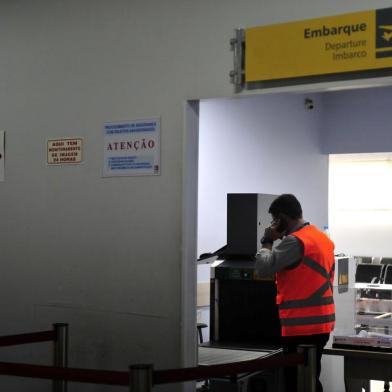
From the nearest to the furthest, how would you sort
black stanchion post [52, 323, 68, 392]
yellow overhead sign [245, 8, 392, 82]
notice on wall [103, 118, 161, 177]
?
1. yellow overhead sign [245, 8, 392, 82]
2. black stanchion post [52, 323, 68, 392]
3. notice on wall [103, 118, 161, 177]

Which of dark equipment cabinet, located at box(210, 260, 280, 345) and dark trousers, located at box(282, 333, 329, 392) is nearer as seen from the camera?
dark trousers, located at box(282, 333, 329, 392)

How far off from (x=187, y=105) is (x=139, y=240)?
79 cm

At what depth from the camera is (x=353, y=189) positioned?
1036 cm

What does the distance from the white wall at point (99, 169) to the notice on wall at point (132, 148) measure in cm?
5

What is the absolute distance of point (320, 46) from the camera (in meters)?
3.47

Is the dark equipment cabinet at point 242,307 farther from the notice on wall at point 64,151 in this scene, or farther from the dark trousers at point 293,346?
the notice on wall at point 64,151

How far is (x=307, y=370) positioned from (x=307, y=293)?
3.42ft

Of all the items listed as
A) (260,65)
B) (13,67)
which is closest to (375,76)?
(260,65)

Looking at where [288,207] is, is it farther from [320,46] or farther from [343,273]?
[343,273]

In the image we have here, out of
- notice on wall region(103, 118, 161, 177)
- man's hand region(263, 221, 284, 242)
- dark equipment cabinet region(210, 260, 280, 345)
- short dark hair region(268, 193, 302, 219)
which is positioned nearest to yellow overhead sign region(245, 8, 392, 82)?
notice on wall region(103, 118, 161, 177)

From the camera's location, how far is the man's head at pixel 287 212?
4301 mm

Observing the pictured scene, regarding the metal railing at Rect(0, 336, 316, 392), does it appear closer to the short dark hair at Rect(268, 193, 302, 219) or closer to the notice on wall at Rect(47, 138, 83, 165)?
the short dark hair at Rect(268, 193, 302, 219)

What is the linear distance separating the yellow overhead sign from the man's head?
3.12ft

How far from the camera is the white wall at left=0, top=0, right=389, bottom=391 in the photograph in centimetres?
386
